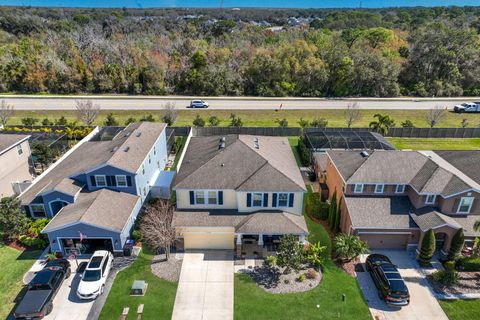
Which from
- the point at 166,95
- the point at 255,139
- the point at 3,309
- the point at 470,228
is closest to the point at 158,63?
the point at 166,95

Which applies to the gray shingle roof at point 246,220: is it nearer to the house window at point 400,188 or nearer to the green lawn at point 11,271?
the house window at point 400,188

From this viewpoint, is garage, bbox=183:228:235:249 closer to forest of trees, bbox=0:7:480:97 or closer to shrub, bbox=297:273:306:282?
shrub, bbox=297:273:306:282

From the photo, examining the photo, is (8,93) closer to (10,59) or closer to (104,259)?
(10,59)

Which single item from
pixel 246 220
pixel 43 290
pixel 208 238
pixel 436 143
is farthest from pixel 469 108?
pixel 43 290

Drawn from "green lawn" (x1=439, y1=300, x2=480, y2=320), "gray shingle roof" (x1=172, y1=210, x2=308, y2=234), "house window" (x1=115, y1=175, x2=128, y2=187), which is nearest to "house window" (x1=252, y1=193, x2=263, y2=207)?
"gray shingle roof" (x1=172, y1=210, x2=308, y2=234)

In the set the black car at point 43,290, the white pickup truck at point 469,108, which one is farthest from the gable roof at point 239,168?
the white pickup truck at point 469,108

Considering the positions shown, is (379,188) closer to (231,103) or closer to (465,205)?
(465,205)
